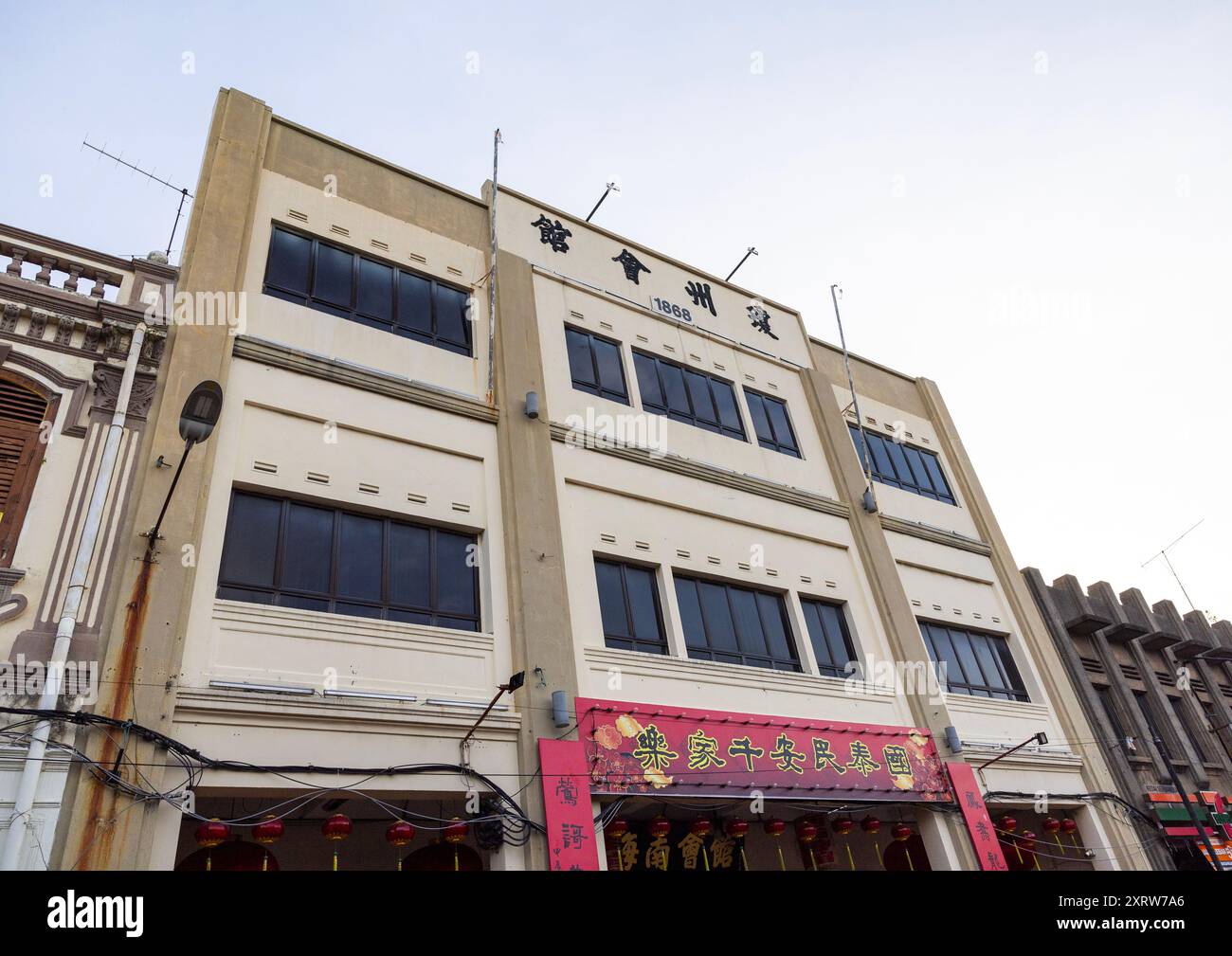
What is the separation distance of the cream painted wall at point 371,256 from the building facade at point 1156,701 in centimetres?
1448

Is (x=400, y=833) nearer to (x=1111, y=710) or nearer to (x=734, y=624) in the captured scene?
(x=734, y=624)

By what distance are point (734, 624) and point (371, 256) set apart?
834cm

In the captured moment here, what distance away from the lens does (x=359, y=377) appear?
11.7m

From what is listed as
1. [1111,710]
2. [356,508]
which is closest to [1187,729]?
[1111,710]

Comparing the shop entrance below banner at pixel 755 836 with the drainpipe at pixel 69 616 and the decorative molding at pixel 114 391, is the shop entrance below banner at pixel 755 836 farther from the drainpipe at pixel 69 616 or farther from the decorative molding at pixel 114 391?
the decorative molding at pixel 114 391

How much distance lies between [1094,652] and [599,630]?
1381cm

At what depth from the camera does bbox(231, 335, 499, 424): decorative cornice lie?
36.6 ft

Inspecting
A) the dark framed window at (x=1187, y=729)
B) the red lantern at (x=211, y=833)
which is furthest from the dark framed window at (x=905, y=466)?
the red lantern at (x=211, y=833)

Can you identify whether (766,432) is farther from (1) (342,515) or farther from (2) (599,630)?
(1) (342,515)

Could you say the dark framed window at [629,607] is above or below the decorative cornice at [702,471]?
below

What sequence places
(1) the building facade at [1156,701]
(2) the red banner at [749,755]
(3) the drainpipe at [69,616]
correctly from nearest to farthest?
(3) the drainpipe at [69,616] < (2) the red banner at [749,755] < (1) the building facade at [1156,701]

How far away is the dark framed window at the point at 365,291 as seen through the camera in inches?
488

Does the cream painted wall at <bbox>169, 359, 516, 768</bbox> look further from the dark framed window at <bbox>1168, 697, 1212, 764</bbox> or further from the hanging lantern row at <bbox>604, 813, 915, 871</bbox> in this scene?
the dark framed window at <bbox>1168, 697, 1212, 764</bbox>
